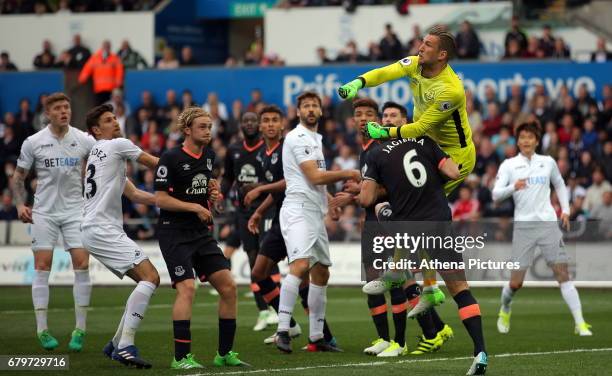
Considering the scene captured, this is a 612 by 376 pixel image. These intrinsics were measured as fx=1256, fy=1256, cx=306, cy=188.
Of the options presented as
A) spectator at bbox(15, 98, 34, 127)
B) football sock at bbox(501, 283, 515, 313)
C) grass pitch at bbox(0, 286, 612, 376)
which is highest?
spectator at bbox(15, 98, 34, 127)

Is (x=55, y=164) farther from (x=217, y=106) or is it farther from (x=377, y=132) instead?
(x=217, y=106)

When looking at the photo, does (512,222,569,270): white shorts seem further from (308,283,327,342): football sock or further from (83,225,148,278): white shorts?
(83,225,148,278): white shorts

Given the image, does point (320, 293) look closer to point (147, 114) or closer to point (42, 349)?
point (42, 349)

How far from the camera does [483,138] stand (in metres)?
26.8

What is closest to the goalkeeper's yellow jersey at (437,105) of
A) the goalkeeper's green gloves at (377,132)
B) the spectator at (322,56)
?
the goalkeeper's green gloves at (377,132)

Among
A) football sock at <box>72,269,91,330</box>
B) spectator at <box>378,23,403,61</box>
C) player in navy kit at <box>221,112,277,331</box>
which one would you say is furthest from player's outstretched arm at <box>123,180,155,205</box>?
spectator at <box>378,23,403,61</box>

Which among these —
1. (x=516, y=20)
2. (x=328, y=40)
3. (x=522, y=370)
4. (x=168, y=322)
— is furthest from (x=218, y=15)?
(x=522, y=370)

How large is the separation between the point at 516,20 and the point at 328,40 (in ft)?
18.3

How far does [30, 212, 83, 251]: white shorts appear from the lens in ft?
46.3

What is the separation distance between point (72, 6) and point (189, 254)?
87.2 feet

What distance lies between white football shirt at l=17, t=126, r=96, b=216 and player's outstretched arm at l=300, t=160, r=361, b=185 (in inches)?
104

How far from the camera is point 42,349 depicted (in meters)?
13.4

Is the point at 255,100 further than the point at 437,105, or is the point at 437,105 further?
the point at 255,100

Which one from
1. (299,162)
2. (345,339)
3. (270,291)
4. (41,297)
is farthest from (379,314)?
(41,297)
